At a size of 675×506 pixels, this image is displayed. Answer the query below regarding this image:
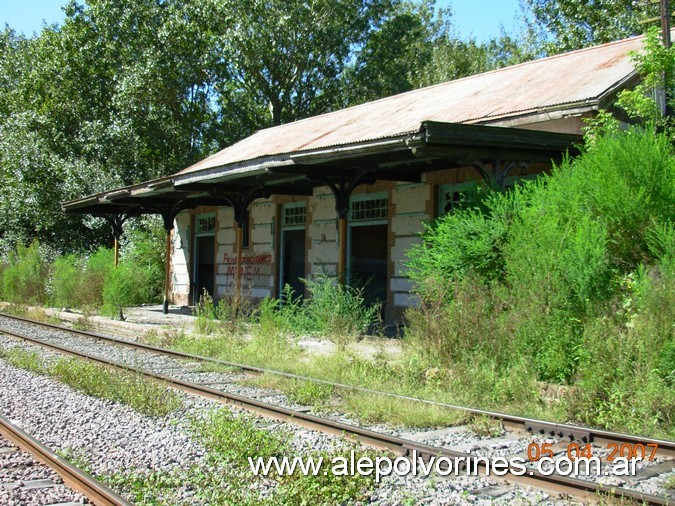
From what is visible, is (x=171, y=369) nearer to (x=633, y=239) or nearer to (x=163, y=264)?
(x=633, y=239)

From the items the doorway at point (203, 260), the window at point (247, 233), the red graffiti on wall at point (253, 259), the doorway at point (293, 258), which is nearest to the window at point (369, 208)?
the doorway at point (293, 258)

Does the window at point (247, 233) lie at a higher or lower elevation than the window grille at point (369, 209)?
lower

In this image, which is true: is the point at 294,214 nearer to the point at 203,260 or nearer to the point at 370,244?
the point at 370,244

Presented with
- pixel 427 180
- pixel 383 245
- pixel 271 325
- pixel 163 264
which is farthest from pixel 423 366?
pixel 163 264

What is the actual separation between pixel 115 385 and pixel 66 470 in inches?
122

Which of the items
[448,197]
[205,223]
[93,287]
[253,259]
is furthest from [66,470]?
[205,223]

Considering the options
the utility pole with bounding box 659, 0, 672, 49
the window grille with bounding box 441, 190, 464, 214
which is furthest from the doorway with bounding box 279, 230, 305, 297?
the utility pole with bounding box 659, 0, 672, 49

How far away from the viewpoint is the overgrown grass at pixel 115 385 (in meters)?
7.45

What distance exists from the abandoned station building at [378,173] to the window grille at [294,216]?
41mm

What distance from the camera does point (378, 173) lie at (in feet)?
46.3

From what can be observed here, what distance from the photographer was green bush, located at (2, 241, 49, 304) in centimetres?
2295

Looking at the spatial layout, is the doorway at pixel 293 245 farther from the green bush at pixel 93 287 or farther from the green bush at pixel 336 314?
the green bush at pixel 93 287

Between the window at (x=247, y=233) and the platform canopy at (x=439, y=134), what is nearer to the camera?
the platform canopy at (x=439, y=134)

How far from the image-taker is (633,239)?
8539mm
